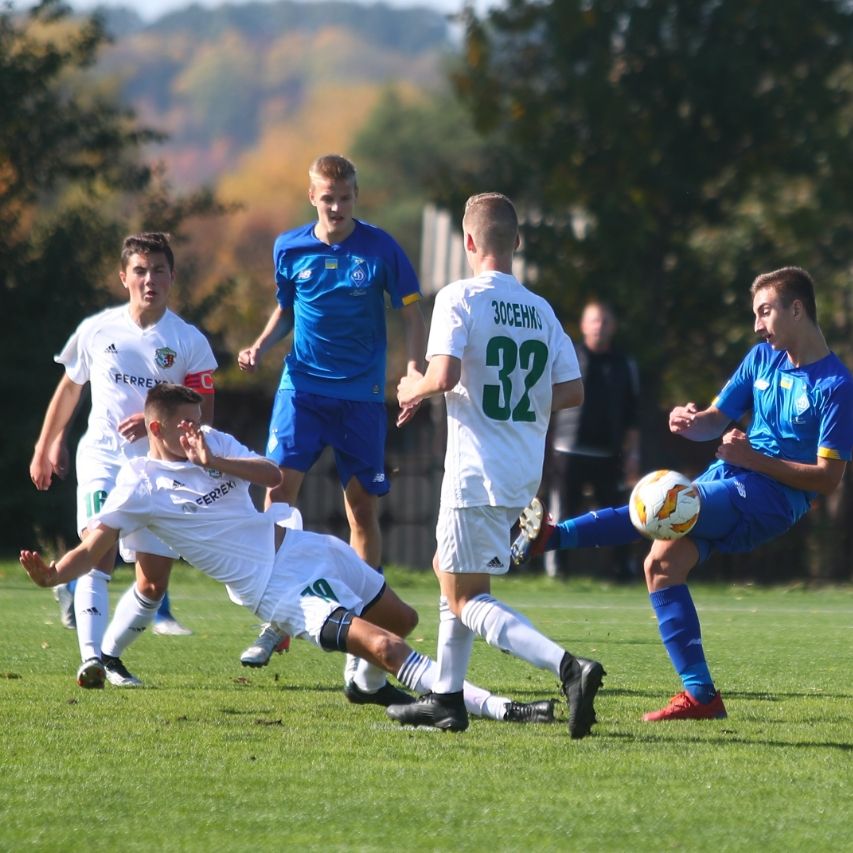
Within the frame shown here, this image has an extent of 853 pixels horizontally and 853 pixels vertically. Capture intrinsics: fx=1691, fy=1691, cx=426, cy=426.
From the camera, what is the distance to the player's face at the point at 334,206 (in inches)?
312

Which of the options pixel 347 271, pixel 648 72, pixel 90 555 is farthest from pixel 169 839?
pixel 648 72

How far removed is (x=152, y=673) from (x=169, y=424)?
172 centimetres

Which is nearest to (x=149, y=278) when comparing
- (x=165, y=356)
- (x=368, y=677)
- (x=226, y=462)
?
(x=165, y=356)

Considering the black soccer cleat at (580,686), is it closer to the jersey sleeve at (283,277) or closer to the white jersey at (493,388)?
the white jersey at (493,388)

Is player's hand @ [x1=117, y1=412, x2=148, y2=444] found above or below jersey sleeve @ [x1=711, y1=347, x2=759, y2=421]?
below

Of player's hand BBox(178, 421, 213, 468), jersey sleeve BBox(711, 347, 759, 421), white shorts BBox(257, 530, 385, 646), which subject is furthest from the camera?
jersey sleeve BBox(711, 347, 759, 421)

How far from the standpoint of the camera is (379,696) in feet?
21.6

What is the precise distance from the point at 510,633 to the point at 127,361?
2691 millimetres

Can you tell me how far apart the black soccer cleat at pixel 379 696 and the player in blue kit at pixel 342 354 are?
1.67 meters

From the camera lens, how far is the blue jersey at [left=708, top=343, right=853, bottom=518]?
650 cm

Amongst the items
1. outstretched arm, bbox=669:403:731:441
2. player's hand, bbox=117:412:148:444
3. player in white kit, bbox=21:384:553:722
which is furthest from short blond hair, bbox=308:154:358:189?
outstretched arm, bbox=669:403:731:441

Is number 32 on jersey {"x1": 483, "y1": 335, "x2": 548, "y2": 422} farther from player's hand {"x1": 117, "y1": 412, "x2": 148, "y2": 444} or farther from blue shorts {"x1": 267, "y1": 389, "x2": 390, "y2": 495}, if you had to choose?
blue shorts {"x1": 267, "y1": 389, "x2": 390, "y2": 495}

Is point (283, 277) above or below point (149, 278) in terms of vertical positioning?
above

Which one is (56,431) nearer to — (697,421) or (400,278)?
(400,278)
